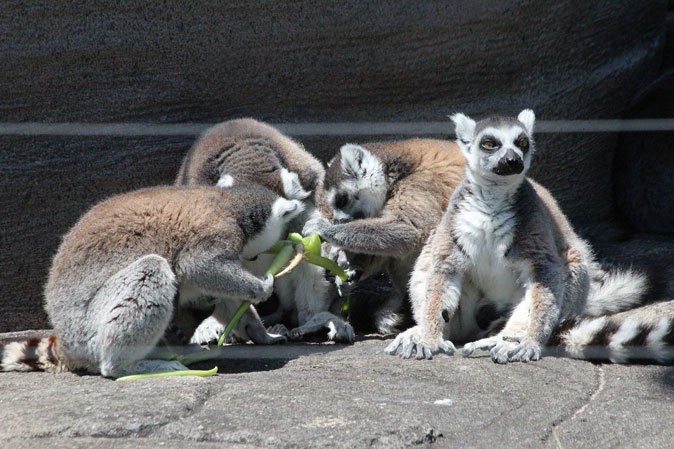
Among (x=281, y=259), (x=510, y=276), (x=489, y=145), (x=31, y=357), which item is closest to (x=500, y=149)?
(x=489, y=145)

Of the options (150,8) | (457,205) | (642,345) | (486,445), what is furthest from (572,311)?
(150,8)

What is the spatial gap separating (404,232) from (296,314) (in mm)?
970

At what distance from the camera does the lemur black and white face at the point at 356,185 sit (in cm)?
544

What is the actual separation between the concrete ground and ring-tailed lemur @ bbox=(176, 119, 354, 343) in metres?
0.87

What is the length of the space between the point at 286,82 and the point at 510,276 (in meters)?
2.41

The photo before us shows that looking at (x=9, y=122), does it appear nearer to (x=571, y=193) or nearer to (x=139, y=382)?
(x=139, y=382)

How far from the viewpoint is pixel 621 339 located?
164 inches

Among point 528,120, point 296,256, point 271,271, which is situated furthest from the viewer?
point 296,256

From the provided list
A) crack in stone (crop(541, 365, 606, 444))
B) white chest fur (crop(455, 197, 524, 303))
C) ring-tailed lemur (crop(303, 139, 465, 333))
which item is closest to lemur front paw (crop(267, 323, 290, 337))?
ring-tailed lemur (crop(303, 139, 465, 333))

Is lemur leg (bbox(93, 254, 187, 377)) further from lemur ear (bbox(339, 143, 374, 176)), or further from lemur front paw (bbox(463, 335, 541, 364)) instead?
lemur ear (bbox(339, 143, 374, 176))

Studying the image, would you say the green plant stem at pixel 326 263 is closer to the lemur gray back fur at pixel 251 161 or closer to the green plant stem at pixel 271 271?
the green plant stem at pixel 271 271

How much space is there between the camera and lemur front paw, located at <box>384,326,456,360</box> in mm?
4217

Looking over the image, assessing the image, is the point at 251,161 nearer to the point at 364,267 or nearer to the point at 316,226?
the point at 316,226

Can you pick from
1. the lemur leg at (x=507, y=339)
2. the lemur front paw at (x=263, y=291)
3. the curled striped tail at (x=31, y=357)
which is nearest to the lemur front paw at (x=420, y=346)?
the lemur leg at (x=507, y=339)
